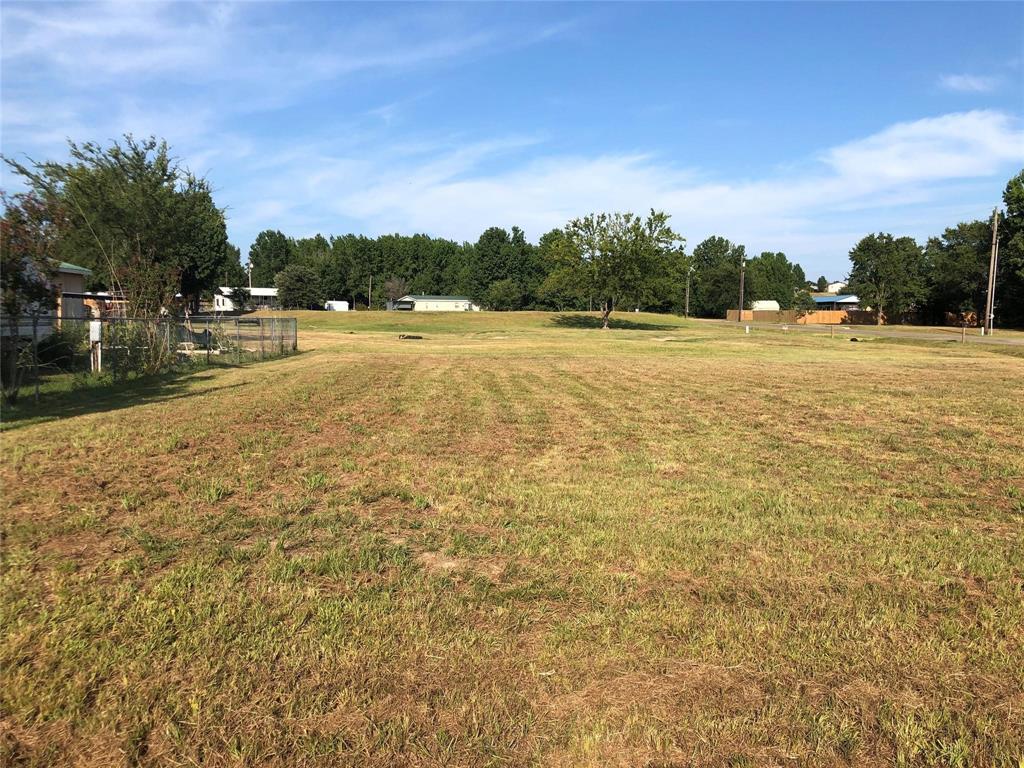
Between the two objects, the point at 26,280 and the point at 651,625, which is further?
the point at 26,280

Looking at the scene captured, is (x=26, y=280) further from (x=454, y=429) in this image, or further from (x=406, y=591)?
(x=406, y=591)

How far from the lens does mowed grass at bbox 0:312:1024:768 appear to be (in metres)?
2.63

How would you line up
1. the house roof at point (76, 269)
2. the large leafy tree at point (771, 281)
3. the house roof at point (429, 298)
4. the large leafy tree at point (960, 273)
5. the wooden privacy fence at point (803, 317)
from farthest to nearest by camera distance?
1. the house roof at point (429, 298)
2. the large leafy tree at point (771, 281)
3. the wooden privacy fence at point (803, 317)
4. the large leafy tree at point (960, 273)
5. the house roof at point (76, 269)

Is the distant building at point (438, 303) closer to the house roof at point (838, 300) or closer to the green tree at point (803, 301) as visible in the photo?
the green tree at point (803, 301)

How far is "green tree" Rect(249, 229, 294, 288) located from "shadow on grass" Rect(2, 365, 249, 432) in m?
129

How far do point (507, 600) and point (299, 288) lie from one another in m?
104

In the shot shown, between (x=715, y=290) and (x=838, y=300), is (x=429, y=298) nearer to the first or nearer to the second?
(x=715, y=290)

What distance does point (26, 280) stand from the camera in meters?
11.0

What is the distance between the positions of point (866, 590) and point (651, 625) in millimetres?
1541

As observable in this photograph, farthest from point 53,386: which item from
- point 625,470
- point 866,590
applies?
point 866,590

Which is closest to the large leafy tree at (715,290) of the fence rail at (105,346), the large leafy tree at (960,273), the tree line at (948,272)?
the tree line at (948,272)

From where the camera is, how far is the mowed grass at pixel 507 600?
8.62 feet

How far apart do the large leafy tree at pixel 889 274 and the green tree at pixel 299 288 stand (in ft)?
270

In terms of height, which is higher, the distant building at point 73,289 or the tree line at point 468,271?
the tree line at point 468,271
